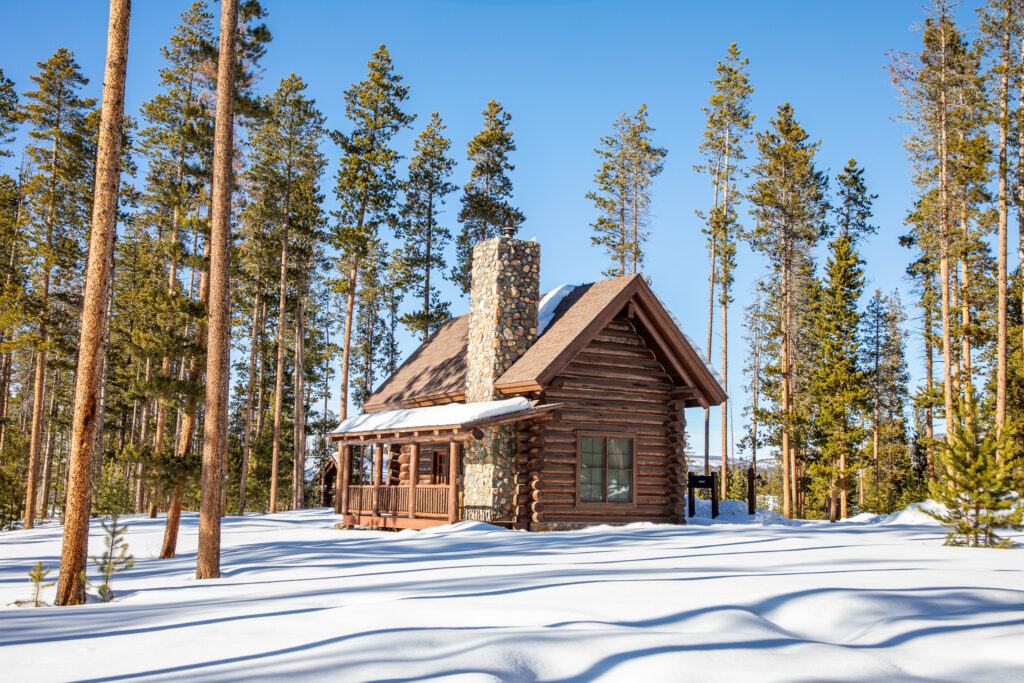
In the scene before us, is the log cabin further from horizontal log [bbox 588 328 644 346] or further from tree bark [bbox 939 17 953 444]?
tree bark [bbox 939 17 953 444]

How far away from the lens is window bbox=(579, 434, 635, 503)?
20.7 meters

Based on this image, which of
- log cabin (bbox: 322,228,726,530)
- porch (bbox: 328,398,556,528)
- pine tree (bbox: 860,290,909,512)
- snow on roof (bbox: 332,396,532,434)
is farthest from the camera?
pine tree (bbox: 860,290,909,512)

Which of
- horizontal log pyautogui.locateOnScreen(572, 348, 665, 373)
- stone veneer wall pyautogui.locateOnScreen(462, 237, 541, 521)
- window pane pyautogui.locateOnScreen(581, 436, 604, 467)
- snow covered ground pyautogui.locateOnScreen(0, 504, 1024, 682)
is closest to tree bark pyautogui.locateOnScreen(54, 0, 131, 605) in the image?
snow covered ground pyautogui.locateOnScreen(0, 504, 1024, 682)

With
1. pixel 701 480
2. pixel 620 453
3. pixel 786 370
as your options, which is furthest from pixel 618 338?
pixel 786 370

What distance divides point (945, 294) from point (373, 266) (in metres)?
24.9

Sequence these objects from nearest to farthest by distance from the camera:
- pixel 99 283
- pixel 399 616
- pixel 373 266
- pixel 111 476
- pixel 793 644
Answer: pixel 793 644 → pixel 399 616 → pixel 99 283 → pixel 373 266 → pixel 111 476

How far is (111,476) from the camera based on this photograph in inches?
1607

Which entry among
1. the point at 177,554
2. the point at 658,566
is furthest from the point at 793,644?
the point at 177,554

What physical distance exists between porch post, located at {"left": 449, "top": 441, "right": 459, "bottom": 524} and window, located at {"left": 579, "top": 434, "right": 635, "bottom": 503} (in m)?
3.38

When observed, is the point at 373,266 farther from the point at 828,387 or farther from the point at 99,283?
the point at 99,283

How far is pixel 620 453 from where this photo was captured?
21297mm

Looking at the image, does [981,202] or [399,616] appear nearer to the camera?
[399,616]

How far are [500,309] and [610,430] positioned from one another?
14.7ft

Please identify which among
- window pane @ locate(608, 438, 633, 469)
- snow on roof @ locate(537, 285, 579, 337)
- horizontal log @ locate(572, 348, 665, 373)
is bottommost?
window pane @ locate(608, 438, 633, 469)
